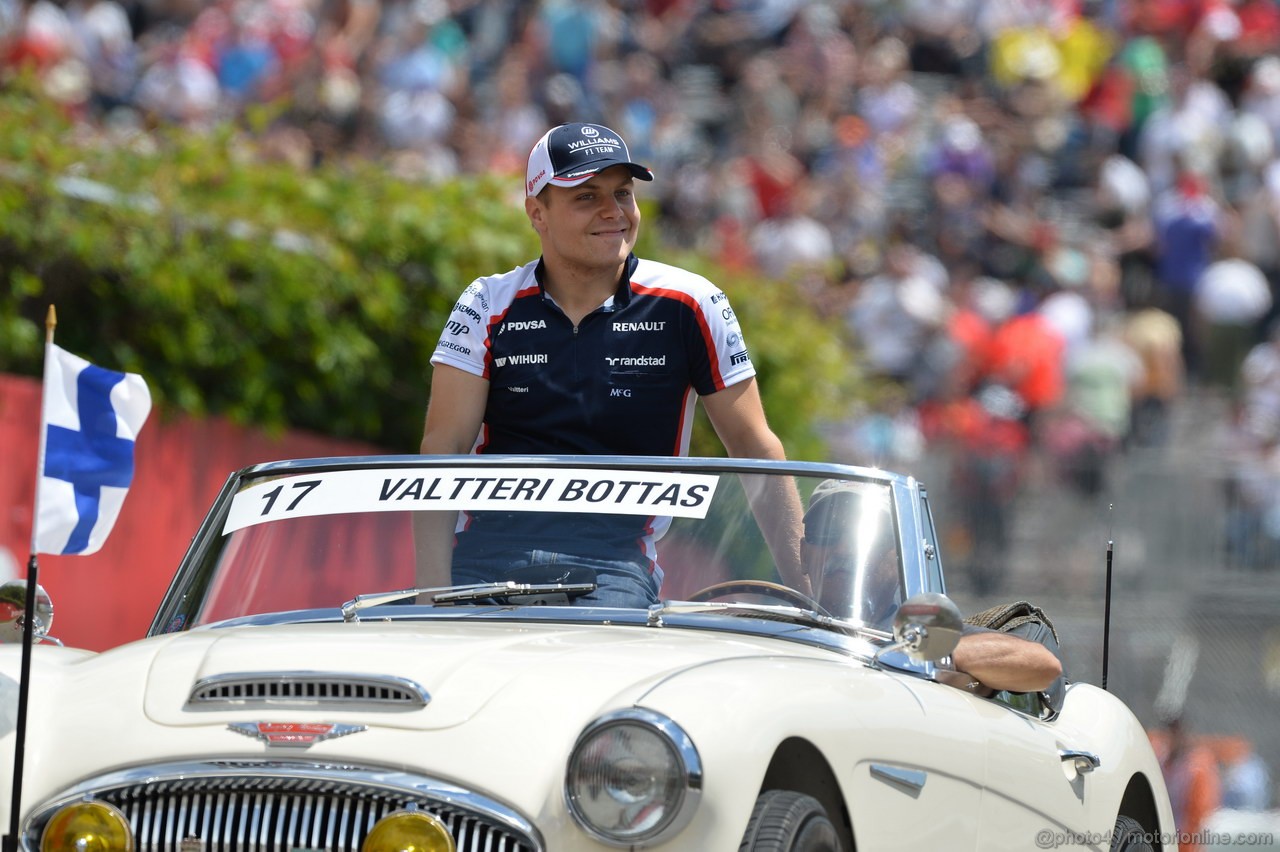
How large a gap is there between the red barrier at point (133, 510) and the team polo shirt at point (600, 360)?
12.2 feet

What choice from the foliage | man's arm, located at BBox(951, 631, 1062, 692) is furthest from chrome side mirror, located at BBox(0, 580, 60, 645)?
the foliage

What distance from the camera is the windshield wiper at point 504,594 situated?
4.63 meters

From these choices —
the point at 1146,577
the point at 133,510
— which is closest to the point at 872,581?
the point at 133,510

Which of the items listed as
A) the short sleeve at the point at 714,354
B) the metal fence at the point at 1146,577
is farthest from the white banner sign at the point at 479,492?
the metal fence at the point at 1146,577

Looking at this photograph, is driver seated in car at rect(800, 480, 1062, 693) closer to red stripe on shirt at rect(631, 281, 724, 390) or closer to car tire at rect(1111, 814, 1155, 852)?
car tire at rect(1111, 814, 1155, 852)

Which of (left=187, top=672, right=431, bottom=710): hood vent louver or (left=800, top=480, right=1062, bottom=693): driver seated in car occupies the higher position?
(left=800, top=480, right=1062, bottom=693): driver seated in car

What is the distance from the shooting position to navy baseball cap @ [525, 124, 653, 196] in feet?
18.7

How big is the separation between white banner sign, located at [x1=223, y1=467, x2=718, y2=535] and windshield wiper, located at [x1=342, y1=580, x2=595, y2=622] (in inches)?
8.6

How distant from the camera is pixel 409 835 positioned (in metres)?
3.54

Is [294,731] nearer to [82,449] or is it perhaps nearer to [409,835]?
[409,835]

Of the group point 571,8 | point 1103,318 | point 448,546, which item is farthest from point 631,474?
point 571,8

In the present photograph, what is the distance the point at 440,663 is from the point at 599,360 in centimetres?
182

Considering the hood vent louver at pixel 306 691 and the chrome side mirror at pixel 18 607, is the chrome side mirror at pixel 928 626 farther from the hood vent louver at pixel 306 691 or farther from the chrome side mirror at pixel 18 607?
the chrome side mirror at pixel 18 607

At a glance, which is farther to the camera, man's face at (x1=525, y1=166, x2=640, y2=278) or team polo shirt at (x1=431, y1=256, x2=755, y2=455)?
man's face at (x1=525, y1=166, x2=640, y2=278)
